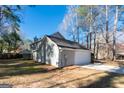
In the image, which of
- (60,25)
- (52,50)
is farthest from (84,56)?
(60,25)

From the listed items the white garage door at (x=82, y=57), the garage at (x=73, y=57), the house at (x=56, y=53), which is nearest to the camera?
the house at (x=56, y=53)

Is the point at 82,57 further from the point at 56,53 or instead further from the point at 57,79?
the point at 57,79

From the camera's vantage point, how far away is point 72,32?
35625mm

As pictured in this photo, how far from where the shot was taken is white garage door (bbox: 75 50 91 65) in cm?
2264

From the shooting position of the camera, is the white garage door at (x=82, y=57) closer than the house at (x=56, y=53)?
No

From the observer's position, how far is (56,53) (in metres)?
19.8

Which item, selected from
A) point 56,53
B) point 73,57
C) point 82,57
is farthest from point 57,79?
point 82,57

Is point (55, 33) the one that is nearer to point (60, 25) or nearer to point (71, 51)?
point (60, 25)

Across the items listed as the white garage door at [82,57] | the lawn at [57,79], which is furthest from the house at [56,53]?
the lawn at [57,79]

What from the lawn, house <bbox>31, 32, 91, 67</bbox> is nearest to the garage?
house <bbox>31, 32, 91, 67</bbox>

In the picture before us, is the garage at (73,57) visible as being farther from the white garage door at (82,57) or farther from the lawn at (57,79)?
the lawn at (57,79)

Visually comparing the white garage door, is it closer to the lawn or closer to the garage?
the garage

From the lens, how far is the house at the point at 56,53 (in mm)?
19516

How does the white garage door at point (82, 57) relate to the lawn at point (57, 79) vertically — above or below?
above
